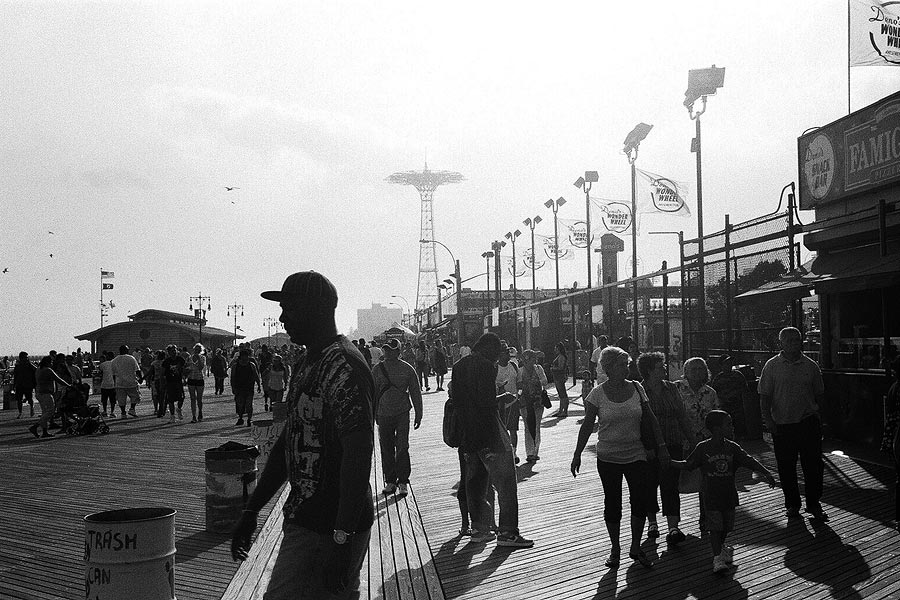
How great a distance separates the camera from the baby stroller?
1897cm

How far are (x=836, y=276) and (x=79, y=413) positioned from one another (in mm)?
15922

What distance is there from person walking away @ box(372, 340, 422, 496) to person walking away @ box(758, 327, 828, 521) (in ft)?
13.5

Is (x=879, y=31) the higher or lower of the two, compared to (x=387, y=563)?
higher

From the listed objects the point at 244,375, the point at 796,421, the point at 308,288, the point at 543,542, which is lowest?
the point at 543,542

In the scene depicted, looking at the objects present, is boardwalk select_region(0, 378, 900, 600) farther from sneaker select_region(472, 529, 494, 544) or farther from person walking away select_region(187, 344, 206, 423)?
person walking away select_region(187, 344, 206, 423)

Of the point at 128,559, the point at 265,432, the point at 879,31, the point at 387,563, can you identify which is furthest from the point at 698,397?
the point at 879,31

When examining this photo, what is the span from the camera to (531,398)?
12617 mm

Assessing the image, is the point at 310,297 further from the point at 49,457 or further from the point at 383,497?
the point at 49,457

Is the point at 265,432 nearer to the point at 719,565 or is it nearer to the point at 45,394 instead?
the point at 719,565

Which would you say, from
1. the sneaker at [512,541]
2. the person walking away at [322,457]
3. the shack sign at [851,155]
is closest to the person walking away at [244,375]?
the shack sign at [851,155]

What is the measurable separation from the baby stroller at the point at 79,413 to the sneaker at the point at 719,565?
1592cm

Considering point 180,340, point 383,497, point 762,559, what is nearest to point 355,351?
point 762,559

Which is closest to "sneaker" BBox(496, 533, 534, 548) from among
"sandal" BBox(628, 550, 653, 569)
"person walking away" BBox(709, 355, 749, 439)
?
"sandal" BBox(628, 550, 653, 569)

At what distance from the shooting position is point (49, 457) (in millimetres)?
14773
